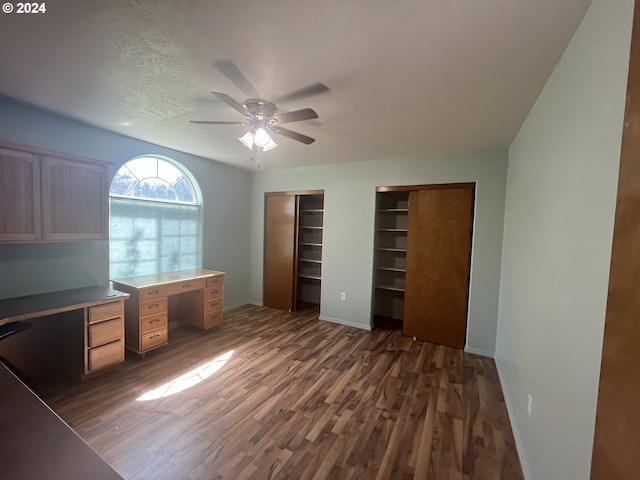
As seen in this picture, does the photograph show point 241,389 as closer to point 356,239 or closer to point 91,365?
point 91,365

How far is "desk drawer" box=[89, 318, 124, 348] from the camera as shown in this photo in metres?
2.32

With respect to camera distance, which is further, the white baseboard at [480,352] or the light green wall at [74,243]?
the white baseboard at [480,352]

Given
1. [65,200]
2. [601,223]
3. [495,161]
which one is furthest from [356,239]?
[65,200]

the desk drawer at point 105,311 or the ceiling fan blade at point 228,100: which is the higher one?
the ceiling fan blade at point 228,100

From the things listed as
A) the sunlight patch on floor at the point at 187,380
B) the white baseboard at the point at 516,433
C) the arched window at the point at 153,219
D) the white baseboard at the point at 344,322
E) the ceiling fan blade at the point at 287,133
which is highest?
the ceiling fan blade at the point at 287,133

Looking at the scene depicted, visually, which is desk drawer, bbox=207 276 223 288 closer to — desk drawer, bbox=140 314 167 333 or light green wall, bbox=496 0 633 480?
desk drawer, bbox=140 314 167 333

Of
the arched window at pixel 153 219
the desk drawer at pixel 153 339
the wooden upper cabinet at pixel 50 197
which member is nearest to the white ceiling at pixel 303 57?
the wooden upper cabinet at pixel 50 197

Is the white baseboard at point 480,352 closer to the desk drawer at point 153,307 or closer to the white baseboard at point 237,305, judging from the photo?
the white baseboard at point 237,305

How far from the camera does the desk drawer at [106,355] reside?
233cm

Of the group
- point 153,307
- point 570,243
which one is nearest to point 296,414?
point 153,307

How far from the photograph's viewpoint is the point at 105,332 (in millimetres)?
2402

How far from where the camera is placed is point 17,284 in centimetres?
230

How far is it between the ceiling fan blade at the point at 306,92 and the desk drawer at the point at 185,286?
7.91 ft

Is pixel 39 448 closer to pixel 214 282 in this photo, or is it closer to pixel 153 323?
pixel 153 323
